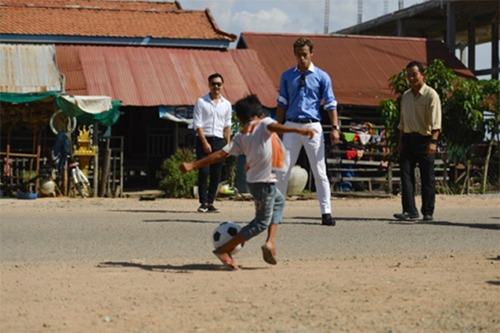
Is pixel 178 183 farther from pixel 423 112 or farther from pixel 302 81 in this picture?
pixel 302 81

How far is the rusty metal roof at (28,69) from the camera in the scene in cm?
2172

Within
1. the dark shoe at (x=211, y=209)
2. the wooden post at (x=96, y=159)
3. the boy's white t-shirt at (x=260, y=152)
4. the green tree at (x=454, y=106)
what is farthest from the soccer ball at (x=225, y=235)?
the green tree at (x=454, y=106)

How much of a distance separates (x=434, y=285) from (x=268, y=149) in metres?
1.87

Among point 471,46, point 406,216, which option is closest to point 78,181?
point 406,216

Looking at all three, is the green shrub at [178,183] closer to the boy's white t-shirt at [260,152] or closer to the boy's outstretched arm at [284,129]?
the boy's white t-shirt at [260,152]

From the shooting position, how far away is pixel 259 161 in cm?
831

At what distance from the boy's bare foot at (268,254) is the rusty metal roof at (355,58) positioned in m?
16.7

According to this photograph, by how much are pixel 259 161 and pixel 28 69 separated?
15.5 metres

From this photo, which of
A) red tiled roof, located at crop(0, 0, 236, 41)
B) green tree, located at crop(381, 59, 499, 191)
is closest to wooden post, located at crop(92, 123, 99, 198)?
red tiled roof, located at crop(0, 0, 236, 41)

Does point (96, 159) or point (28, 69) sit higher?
point (28, 69)

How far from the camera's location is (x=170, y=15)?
2689 centimetres

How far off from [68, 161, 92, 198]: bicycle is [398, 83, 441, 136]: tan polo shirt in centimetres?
856

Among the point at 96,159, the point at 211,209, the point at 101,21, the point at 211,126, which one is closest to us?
the point at 211,126

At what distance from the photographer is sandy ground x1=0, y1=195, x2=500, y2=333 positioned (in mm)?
6023
